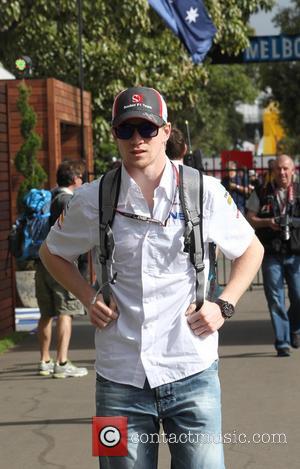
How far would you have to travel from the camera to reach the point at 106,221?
4.02 meters

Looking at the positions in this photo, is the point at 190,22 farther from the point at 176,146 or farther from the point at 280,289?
the point at 176,146

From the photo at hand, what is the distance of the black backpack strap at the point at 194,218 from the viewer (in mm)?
3980

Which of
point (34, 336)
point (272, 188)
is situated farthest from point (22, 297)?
point (272, 188)

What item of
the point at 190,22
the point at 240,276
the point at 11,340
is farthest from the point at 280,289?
the point at 190,22

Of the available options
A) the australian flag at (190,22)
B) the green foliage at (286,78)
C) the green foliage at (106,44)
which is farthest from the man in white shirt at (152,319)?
the green foliage at (286,78)

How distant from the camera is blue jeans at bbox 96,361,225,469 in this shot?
395cm

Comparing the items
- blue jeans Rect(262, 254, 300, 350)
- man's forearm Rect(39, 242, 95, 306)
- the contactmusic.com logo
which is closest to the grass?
blue jeans Rect(262, 254, 300, 350)

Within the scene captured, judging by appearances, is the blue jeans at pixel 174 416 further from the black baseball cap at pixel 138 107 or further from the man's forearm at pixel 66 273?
the black baseball cap at pixel 138 107

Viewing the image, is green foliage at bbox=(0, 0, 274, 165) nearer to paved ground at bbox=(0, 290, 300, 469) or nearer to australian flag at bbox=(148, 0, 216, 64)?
australian flag at bbox=(148, 0, 216, 64)

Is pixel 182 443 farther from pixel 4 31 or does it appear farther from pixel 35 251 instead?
A: pixel 4 31

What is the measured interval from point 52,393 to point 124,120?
5264 millimetres

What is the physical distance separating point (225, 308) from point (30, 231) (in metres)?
6.34

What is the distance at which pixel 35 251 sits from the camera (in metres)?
10.2

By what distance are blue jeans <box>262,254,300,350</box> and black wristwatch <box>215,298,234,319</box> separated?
623 centimetres
